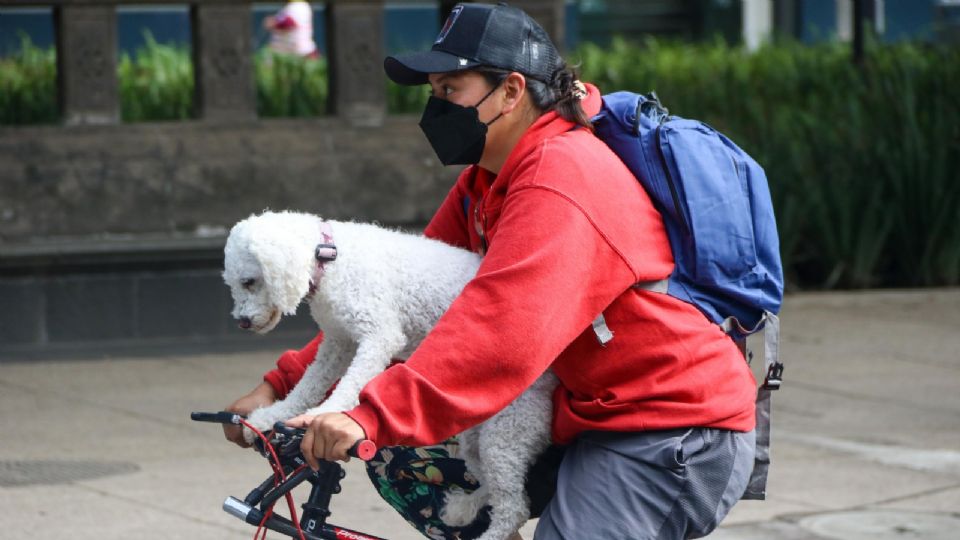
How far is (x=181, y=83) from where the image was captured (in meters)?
8.81

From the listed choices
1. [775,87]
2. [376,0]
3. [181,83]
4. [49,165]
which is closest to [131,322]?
[49,165]

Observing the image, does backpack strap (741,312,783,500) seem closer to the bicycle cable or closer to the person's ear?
the person's ear

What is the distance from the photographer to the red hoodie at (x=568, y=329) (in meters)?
2.67

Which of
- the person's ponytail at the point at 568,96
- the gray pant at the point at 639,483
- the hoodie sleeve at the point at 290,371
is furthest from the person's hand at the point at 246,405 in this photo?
the person's ponytail at the point at 568,96

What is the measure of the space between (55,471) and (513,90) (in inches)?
145

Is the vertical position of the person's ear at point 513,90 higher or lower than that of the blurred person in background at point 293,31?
higher

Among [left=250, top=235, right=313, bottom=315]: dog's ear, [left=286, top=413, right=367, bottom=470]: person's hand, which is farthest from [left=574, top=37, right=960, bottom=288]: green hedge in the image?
[left=286, top=413, right=367, bottom=470]: person's hand

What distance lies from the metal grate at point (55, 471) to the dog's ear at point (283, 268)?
11.0ft

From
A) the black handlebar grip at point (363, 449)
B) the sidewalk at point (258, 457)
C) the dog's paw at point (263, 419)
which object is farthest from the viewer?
the sidewalk at point (258, 457)

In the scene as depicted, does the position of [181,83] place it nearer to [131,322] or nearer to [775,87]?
[131,322]

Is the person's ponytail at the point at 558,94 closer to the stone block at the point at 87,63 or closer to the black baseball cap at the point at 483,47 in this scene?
the black baseball cap at the point at 483,47

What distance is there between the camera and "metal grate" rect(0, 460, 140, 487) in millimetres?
5844

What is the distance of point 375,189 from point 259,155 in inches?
26.7

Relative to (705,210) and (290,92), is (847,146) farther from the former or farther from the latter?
(705,210)
